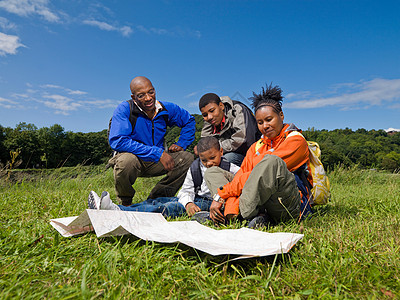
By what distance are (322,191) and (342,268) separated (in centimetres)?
130

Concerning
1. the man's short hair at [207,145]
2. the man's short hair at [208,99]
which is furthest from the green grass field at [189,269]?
the man's short hair at [208,99]

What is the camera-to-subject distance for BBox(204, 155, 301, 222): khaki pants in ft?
7.06

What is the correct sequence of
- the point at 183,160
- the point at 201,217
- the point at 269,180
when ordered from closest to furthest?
the point at 269,180, the point at 201,217, the point at 183,160

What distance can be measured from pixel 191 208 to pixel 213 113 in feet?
4.88

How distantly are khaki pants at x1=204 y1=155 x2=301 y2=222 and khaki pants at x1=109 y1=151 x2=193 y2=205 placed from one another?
2.01 m

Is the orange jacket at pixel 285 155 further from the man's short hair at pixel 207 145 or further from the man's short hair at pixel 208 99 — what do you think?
the man's short hair at pixel 208 99

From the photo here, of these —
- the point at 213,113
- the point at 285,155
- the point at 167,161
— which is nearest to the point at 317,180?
the point at 285,155

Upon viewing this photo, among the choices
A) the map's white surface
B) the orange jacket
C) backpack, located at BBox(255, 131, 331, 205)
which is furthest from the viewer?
backpack, located at BBox(255, 131, 331, 205)

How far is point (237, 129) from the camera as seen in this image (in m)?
3.86

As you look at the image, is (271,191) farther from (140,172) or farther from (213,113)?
(140,172)

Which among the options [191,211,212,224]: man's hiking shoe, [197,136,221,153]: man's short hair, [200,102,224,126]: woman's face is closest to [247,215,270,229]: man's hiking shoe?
[191,211,212,224]: man's hiking shoe

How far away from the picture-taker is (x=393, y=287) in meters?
1.39

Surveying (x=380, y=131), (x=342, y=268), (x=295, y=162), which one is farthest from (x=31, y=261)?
(x=380, y=131)

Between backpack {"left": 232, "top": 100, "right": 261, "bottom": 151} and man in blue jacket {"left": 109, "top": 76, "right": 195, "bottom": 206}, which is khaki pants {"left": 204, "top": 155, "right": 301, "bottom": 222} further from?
man in blue jacket {"left": 109, "top": 76, "right": 195, "bottom": 206}
